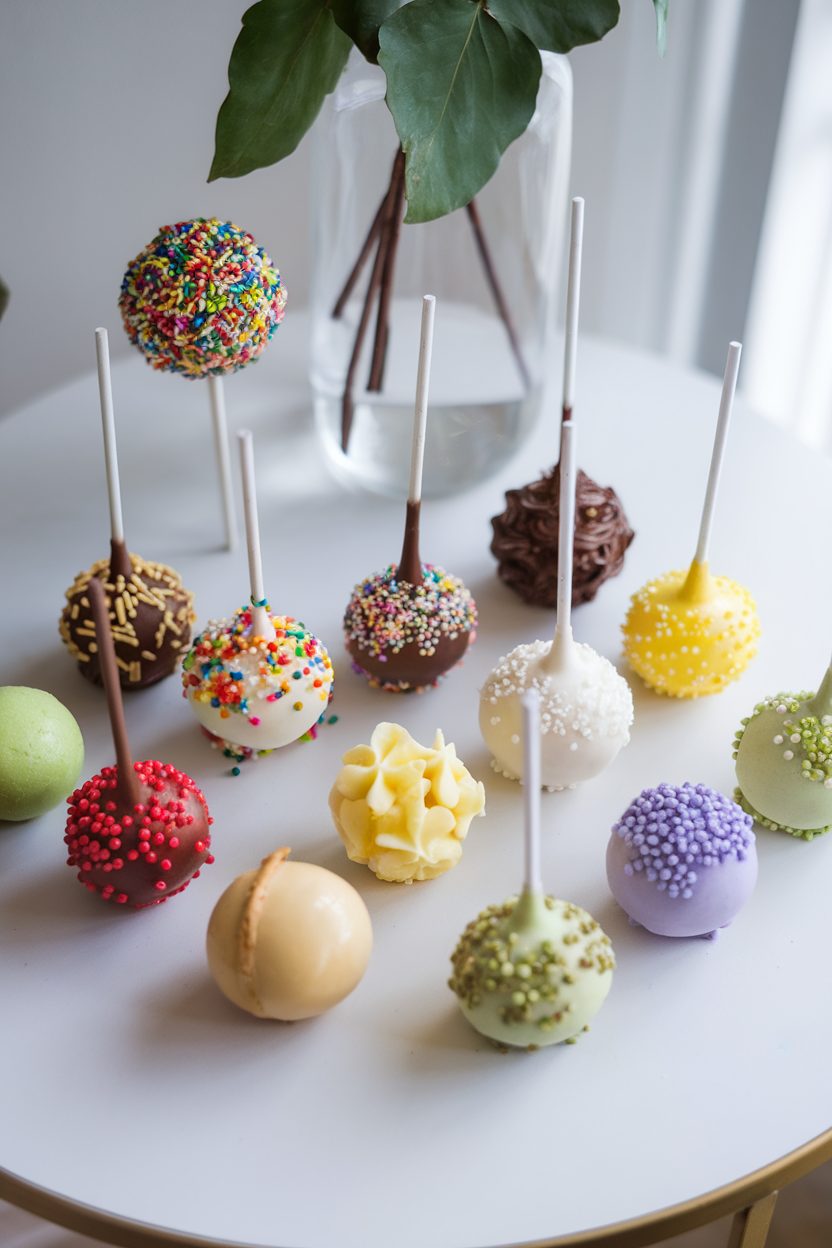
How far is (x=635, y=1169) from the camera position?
0.57 m

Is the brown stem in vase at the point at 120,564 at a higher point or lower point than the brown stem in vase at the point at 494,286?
lower

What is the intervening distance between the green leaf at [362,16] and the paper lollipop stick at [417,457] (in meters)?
0.21

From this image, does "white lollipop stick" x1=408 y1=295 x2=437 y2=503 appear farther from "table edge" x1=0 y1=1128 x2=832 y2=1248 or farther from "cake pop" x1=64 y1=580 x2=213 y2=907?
"table edge" x1=0 y1=1128 x2=832 y2=1248

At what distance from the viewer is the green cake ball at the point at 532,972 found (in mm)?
573

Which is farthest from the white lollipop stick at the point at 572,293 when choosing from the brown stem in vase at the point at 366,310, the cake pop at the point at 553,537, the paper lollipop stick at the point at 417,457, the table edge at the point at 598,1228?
the table edge at the point at 598,1228

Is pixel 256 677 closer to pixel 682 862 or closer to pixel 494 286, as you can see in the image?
pixel 682 862

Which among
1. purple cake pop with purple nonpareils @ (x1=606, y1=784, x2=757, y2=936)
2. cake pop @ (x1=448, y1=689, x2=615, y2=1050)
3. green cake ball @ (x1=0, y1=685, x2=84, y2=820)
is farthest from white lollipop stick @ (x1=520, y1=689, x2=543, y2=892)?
green cake ball @ (x1=0, y1=685, x2=84, y2=820)

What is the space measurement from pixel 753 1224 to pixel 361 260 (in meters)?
0.85

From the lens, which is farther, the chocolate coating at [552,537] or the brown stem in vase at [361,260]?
the brown stem in vase at [361,260]

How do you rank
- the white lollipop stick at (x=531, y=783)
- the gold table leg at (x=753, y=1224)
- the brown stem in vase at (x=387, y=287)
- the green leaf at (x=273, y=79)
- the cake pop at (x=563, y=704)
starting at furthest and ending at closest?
the brown stem in vase at (x=387, y=287) → the green leaf at (x=273, y=79) → the cake pop at (x=563, y=704) → the gold table leg at (x=753, y=1224) → the white lollipop stick at (x=531, y=783)

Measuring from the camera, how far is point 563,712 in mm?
728

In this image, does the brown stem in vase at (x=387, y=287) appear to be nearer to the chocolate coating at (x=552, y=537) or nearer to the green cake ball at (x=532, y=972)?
the chocolate coating at (x=552, y=537)

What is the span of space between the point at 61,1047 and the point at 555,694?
37 cm

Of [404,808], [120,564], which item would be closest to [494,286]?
[120,564]
